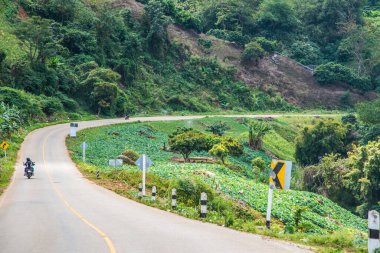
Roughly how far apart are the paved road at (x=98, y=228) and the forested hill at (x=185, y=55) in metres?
33.6

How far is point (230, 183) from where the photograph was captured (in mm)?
29422

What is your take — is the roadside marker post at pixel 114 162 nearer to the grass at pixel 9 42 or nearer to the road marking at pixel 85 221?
the road marking at pixel 85 221

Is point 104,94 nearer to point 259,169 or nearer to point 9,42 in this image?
point 9,42

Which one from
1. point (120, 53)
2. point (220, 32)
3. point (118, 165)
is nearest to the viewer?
point (118, 165)

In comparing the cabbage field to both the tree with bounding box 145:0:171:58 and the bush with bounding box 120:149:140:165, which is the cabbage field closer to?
the bush with bounding box 120:149:140:165

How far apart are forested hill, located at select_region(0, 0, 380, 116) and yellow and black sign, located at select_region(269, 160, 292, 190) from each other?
43.7 metres

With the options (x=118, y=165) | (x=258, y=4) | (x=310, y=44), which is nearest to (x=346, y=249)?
(x=118, y=165)

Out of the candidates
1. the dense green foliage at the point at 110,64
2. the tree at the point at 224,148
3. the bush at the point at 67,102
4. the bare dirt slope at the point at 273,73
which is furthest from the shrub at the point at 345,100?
the tree at the point at 224,148

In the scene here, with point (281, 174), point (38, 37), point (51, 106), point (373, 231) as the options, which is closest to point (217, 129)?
point (51, 106)

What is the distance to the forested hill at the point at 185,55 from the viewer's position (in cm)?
6250

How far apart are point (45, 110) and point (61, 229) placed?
4760 cm

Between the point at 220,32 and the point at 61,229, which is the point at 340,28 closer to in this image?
the point at 220,32

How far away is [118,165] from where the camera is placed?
3177cm

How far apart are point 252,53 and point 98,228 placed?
78819 millimetres
